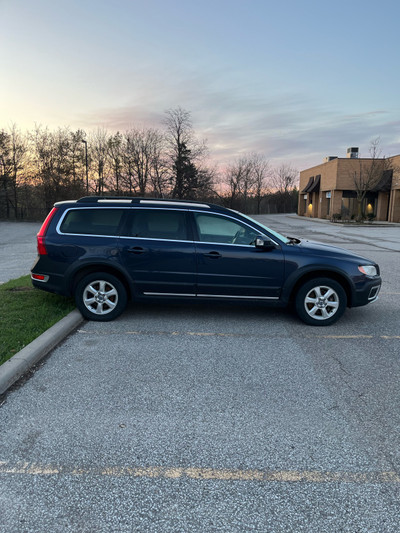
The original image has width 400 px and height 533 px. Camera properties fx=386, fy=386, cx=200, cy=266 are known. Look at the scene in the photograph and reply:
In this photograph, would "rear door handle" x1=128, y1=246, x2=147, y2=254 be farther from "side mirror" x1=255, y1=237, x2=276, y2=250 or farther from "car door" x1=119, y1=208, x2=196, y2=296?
"side mirror" x1=255, y1=237, x2=276, y2=250

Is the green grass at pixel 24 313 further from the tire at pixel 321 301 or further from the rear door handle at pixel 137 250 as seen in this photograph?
the tire at pixel 321 301

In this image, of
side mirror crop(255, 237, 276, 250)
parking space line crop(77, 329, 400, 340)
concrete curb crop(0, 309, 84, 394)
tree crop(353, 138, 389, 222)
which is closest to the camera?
concrete curb crop(0, 309, 84, 394)

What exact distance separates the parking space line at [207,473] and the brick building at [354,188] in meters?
39.2

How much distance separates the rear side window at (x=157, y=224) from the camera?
5840 millimetres

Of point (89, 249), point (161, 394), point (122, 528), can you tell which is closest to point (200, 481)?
point (122, 528)

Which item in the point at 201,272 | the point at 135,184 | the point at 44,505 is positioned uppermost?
the point at 135,184

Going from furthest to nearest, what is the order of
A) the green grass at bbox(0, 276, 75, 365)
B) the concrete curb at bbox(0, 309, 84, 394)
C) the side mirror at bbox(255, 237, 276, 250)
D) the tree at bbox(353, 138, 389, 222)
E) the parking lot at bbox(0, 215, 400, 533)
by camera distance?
the tree at bbox(353, 138, 389, 222), the side mirror at bbox(255, 237, 276, 250), the green grass at bbox(0, 276, 75, 365), the concrete curb at bbox(0, 309, 84, 394), the parking lot at bbox(0, 215, 400, 533)

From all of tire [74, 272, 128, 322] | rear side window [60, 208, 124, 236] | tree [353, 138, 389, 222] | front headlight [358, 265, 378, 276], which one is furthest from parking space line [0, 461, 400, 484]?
tree [353, 138, 389, 222]

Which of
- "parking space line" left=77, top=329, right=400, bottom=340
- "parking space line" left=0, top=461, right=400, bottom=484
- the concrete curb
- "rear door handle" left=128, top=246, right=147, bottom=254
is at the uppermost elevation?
"rear door handle" left=128, top=246, right=147, bottom=254

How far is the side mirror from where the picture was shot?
561cm

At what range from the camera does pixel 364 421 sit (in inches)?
127

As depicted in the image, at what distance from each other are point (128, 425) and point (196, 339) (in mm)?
2106

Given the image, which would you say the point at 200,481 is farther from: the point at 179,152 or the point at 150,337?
the point at 179,152

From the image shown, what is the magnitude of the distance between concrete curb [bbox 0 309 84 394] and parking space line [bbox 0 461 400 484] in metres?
1.24
